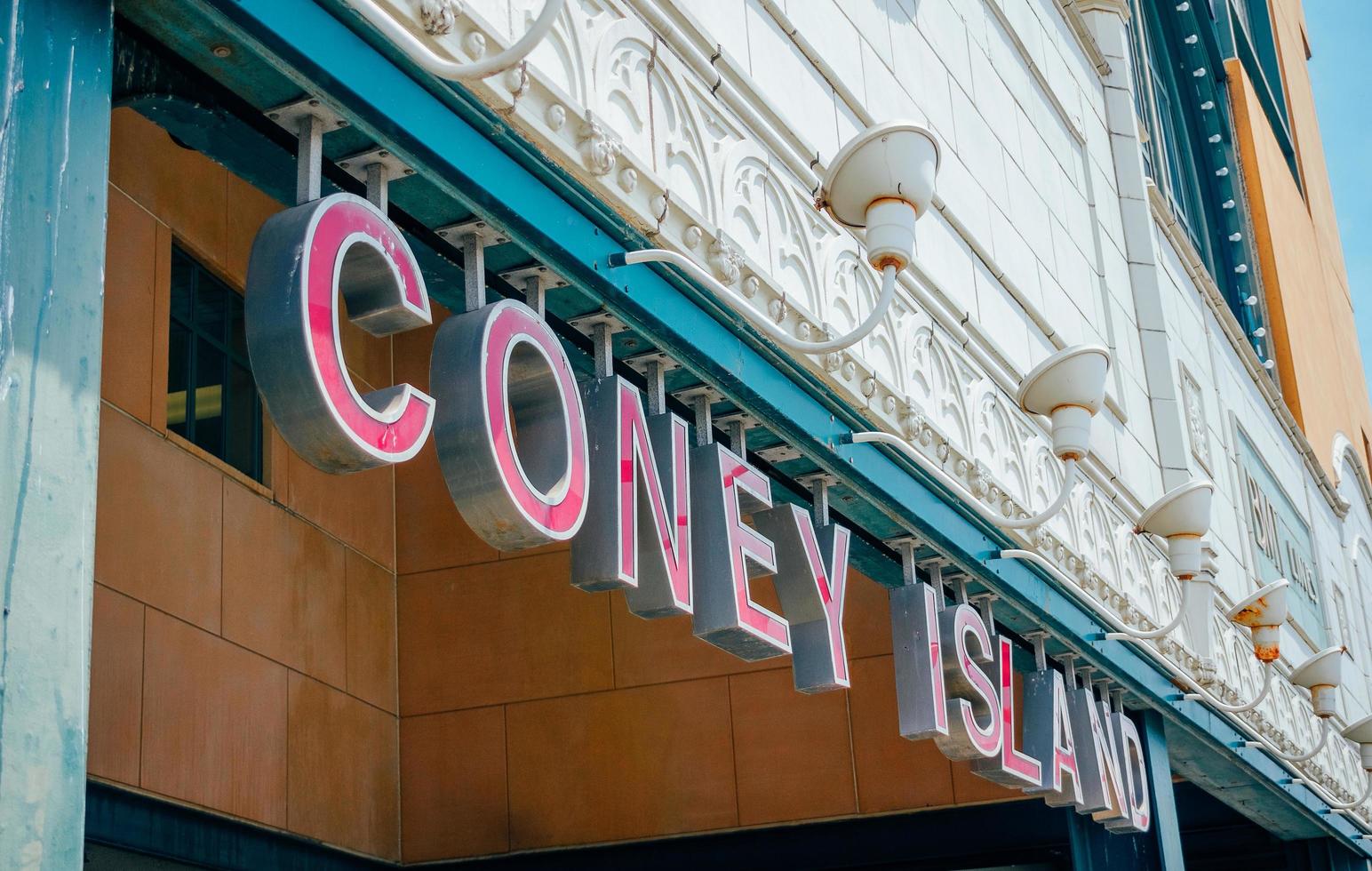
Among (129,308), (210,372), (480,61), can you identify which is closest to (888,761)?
(210,372)

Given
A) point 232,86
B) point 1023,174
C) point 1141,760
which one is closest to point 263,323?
point 232,86

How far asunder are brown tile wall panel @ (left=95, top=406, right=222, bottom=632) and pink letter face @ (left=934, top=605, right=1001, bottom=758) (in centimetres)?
488

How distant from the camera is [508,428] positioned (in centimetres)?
491

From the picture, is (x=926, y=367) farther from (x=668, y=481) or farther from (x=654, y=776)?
(x=654, y=776)

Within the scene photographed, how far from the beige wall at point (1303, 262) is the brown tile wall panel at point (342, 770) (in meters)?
12.8

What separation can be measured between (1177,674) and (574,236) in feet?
25.1

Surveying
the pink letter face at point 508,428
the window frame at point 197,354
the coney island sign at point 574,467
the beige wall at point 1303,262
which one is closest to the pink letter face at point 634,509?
the coney island sign at point 574,467

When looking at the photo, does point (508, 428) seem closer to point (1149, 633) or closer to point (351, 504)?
point (1149, 633)

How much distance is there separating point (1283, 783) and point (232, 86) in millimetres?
12542

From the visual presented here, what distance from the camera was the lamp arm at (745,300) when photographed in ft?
18.4

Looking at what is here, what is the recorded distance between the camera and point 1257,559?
53.5 feet

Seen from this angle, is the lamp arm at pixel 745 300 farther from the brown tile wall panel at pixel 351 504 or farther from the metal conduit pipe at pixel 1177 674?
the brown tile wall panel at pixel 351 504

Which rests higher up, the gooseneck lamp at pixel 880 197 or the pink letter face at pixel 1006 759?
the gooseneck lamp at pixel 880 197

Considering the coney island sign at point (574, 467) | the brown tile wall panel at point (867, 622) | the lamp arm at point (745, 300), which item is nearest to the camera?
the coney island sign at point (574, 467)
